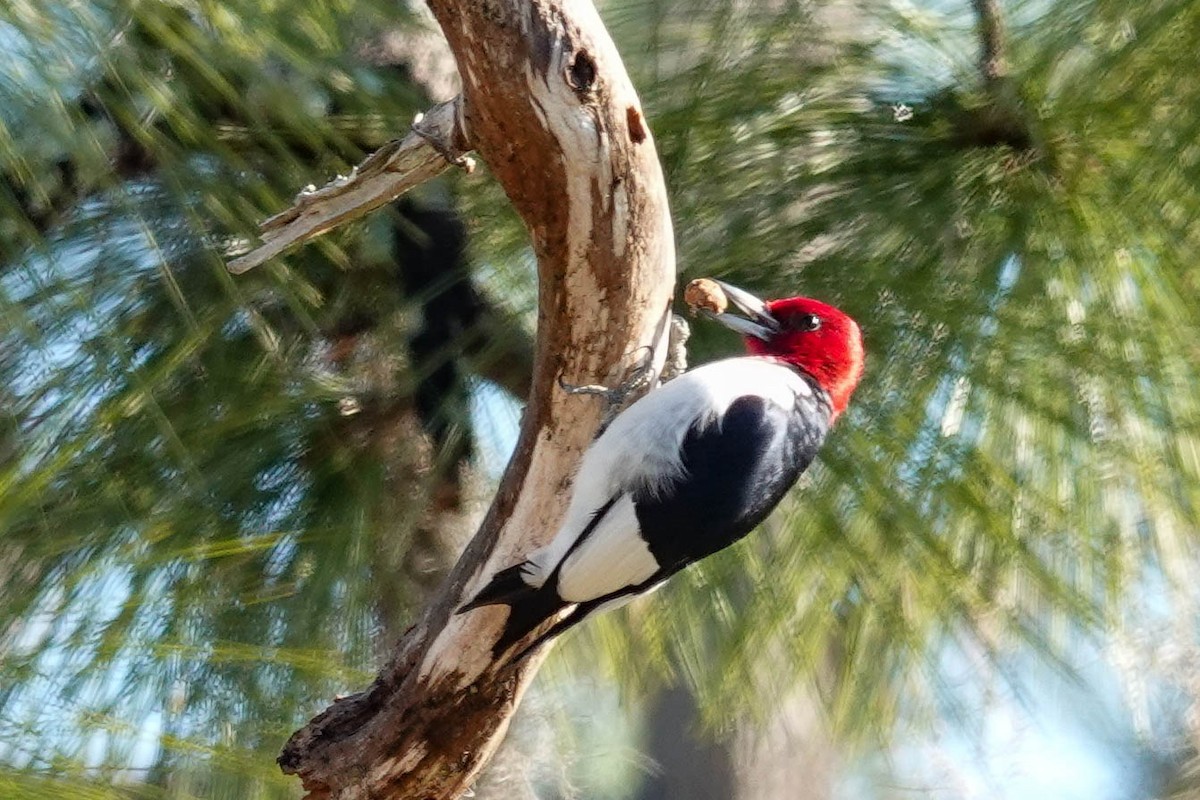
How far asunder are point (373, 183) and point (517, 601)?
273mm

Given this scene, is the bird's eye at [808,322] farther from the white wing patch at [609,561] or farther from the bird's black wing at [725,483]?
the white wing patch at [609,561]

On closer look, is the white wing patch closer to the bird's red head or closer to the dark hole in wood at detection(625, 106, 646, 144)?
the bird's red head

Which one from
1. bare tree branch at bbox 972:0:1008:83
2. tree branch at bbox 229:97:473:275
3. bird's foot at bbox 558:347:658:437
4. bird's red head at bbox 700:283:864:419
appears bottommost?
bird's red head at bbox 700:283:864:419

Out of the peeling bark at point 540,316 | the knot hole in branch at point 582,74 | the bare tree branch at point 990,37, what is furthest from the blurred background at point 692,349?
the knot hole in branch at point 582,74

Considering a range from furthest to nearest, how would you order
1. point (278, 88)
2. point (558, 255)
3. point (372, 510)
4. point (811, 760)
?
point (811, 760)
point (372, 510)
point (278, 88)
point (558, 255)

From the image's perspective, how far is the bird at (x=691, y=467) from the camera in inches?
36.7

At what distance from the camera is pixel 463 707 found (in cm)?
93

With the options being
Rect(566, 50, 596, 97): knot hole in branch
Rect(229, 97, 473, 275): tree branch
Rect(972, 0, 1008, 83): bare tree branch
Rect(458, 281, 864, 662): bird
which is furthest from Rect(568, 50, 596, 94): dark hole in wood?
Rect(972, 0, 1008, 83): bare tree branch

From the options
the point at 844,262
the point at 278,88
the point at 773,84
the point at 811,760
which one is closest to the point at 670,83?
the point at 773,84

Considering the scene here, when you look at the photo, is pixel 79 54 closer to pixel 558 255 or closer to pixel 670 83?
pixel 558 255

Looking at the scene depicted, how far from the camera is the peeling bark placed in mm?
789

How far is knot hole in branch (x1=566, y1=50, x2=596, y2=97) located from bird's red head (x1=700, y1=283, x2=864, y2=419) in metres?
0.28

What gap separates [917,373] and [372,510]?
0.45 m

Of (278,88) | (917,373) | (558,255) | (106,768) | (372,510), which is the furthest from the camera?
(372,510)
